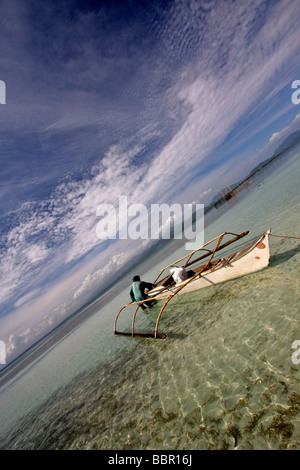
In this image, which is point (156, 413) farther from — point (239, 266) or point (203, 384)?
point (239, 266)

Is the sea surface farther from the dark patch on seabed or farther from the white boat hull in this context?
the white boat hull

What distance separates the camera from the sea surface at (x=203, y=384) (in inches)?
168

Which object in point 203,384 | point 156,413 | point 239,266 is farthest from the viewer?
point 239,266

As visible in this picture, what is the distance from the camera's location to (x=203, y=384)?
19.0ft

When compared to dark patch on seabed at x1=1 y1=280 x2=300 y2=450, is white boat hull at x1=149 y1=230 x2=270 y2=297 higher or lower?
higher

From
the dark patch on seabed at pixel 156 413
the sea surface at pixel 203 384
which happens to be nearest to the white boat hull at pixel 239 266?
the sea surface at pixel 203 384

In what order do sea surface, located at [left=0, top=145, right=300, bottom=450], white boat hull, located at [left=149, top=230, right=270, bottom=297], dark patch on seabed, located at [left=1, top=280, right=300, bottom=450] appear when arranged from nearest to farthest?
dark patch on seabed, located at [left=1, top=280, right=300, bottom=450] < sea surface, located at [left=0, top=145, right=300, bottom=450] < white boat hull, located at [left=149, top=230, right=270, bottom=297]

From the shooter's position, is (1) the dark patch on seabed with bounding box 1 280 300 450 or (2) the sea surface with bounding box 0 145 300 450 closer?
(1) the dark patch on seabed with bounding box 1 280 300 450

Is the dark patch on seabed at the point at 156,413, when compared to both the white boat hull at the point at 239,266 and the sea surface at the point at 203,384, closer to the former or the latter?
the sea surface at the point at 203,384

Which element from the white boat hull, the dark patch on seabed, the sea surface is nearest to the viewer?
the dark patch on seabed

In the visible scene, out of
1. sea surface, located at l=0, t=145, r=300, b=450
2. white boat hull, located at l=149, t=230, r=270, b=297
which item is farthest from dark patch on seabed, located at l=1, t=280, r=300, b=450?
white boat hull, located at l=149, t=230, r=270, b=297

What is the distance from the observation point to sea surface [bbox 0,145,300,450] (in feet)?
14.0

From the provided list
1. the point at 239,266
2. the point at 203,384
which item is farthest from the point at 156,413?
the point at 239,266
